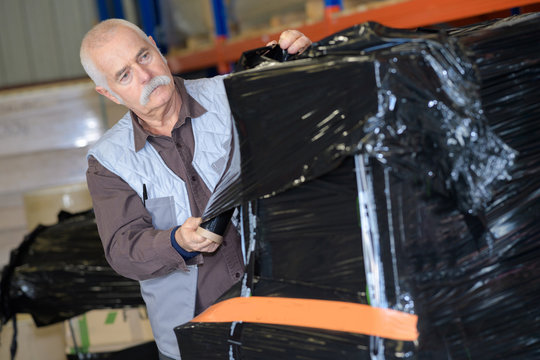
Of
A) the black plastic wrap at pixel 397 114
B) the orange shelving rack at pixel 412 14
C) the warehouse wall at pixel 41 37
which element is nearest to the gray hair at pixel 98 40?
the black plastic wrap at pixel 397 114

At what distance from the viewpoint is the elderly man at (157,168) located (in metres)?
1.72

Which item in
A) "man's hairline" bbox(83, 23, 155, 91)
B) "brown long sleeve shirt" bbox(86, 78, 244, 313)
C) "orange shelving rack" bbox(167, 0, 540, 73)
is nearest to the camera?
"brown long sleeve shirt" bbox(86, 78, 244, 313)

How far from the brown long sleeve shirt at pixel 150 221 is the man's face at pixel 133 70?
70mm

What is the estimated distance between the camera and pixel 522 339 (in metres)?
1.24

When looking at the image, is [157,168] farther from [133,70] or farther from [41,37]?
[41,37]

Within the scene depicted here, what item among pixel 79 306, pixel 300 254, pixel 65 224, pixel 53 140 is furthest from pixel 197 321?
pixel 53 140

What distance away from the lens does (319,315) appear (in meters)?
1.25

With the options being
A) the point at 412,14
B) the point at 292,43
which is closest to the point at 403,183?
the point at 292,43

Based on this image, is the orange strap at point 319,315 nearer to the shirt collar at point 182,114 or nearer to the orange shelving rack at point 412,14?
the shirt collar at point 182,114

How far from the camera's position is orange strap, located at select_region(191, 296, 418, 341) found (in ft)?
3.79

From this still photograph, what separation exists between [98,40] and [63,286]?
146 cm

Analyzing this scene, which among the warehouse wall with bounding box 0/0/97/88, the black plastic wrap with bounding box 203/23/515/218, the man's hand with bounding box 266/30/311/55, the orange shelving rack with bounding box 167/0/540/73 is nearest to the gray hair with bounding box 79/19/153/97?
the man's hand with bounding box 266/30/311/55

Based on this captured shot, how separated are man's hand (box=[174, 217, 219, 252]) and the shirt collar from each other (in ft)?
1.05

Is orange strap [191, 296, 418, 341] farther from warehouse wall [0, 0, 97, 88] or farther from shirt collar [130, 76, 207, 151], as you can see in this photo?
warehouse wall [0, 0, 97, 88]
